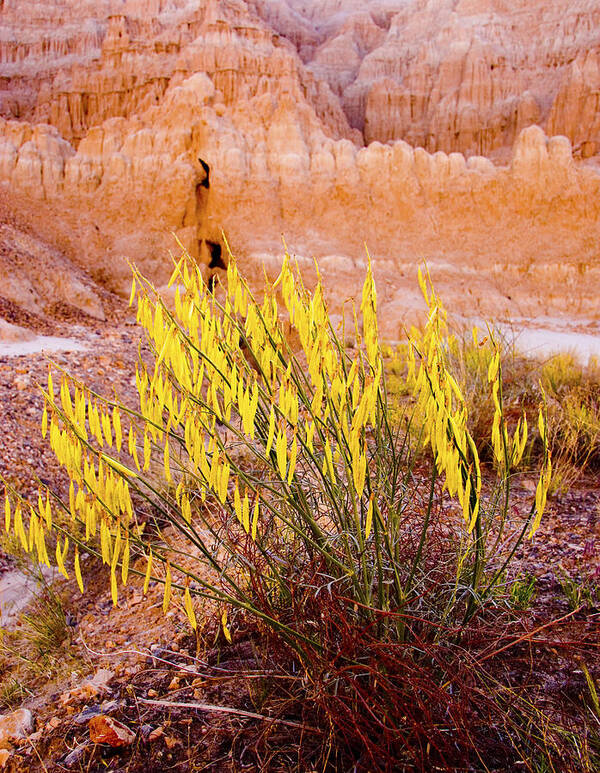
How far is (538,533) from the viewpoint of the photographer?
8.06ft

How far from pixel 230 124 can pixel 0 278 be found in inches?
281

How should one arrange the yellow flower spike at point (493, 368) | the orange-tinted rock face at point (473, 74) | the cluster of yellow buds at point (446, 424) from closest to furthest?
the cluster of yellow buds at point (446, 424)
the yellow flower spike at point (493, 368)
the orange-tinted rock face at point (473, 74)

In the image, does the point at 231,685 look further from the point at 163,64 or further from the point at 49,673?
the point at 163,64

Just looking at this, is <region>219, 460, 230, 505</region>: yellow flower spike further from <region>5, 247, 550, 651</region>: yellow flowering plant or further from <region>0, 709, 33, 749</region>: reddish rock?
<region>0, 709, 33, 749</region>: reddish rock

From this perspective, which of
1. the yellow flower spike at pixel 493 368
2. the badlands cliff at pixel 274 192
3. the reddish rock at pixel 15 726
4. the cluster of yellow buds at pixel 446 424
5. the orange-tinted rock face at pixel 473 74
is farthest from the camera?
the orange-tinted rock face at pixel 473 74

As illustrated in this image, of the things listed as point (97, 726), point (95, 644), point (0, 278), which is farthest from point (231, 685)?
point (0, 278)

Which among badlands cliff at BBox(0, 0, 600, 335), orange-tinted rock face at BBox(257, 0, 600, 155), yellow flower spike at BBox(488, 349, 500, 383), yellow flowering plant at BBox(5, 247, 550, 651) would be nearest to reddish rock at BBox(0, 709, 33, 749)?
yellow flowering plant at BBox(5, 247, 550, 651)

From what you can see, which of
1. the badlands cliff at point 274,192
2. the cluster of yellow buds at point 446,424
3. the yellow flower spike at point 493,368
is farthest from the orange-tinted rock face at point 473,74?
the cluster of yellow buds at point 446,424

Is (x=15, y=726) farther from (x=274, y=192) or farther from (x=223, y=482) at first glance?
(x=274, y=192)

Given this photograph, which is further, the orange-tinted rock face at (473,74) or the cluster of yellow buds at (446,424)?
the orange-tinted rock face at (473,74)

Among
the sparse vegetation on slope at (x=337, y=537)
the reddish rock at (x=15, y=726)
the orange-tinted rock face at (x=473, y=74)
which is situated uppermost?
the orange-tinted rock face at (x=473, y=74)

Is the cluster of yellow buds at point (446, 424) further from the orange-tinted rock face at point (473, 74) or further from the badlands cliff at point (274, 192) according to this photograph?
the orange-tinted rock face at point (473, 74)

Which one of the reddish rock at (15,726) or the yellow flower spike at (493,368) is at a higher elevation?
the yellow flower spike at (493,368)

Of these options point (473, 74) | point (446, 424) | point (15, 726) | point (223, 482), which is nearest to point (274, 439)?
point (223, 482)
